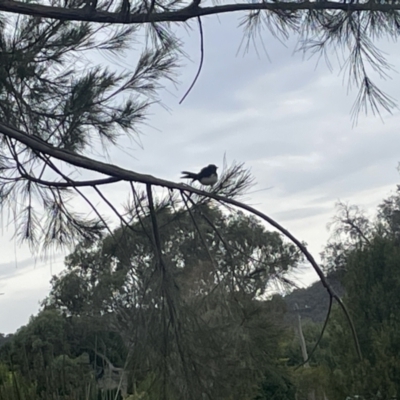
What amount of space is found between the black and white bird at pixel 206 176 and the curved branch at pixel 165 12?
1.77ft

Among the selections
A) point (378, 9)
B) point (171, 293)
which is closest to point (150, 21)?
point (378, 9)

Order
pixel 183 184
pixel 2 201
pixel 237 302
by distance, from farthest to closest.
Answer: pixel 2 201, pixel 183 184, pixel 237 302

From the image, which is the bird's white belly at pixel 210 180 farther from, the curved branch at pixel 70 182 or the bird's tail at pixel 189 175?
the curved branch at pixel 70 182

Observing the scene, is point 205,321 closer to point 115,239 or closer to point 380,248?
point 115,239

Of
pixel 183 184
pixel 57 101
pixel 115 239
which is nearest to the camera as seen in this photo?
pixel 183 184

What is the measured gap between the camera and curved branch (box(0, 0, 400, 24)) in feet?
8.05

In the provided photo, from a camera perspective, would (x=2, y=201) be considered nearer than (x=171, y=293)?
No

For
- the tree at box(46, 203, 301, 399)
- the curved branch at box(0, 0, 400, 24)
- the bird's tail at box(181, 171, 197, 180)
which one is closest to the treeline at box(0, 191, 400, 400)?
the tree at box(46, 203, 301, 399)

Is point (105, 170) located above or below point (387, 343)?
above

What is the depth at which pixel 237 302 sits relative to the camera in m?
2.26

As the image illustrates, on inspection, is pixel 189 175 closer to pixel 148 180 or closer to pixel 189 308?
pixel 148 180

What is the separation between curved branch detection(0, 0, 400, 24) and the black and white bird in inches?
21.2

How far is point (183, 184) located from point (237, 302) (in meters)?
0.46

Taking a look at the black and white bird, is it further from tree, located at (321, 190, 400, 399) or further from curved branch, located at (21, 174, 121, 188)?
tree, located at (321, 190, 400, 399)
